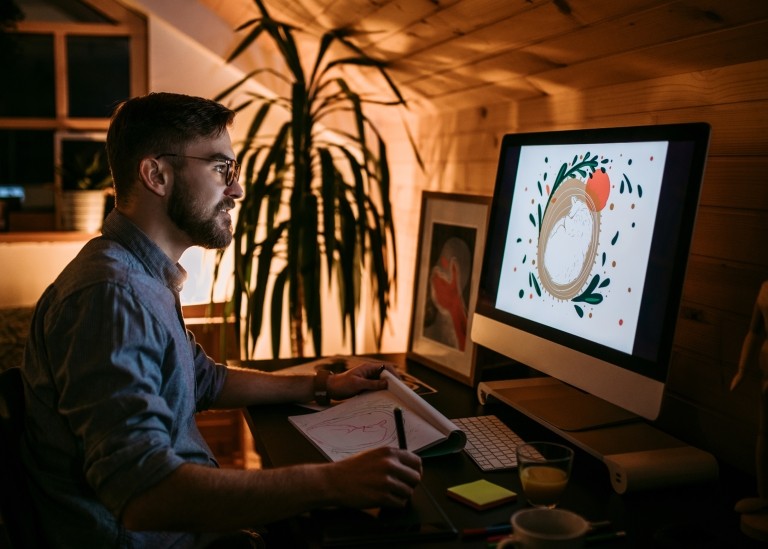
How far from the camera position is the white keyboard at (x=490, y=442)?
120 centimetres

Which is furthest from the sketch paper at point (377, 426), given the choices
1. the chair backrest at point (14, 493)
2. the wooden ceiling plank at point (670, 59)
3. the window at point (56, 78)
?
the window at point (56, 78)

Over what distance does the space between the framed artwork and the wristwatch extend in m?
0.37

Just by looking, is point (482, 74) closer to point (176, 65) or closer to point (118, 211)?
point (118, 211)

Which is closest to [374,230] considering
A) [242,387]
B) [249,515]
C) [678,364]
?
[242,387]

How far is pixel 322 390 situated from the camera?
150cm

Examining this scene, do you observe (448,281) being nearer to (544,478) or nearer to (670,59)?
(670,59)

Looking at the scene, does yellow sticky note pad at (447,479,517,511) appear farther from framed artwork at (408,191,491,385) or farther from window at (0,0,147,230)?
window at (0,0,147,230)

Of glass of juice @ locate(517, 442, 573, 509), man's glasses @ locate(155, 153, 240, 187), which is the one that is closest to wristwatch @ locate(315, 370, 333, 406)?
man's glasses @ locate(155, 153, 240, 187)

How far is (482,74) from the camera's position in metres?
2.01

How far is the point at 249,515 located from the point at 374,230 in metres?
1.58

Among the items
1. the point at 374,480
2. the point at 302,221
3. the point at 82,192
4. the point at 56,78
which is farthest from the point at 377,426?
the point at 56,78

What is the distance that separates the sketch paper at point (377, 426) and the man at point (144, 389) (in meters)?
0.19

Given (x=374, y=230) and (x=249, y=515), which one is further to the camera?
(x=374, y=230)

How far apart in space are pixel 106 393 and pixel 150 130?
20.5 inches
